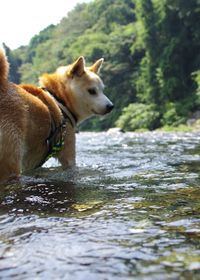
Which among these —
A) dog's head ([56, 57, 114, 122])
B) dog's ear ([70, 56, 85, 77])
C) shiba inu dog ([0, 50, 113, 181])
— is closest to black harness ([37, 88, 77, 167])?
shiba inu dog ([0, 50, 113, 181])

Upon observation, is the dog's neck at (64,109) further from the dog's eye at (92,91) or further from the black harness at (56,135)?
the dog's eye at (92,91)

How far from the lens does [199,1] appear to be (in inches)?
1656

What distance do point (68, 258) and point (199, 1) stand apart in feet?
142

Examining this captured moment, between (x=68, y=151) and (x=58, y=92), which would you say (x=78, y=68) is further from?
(x=68, y=151)

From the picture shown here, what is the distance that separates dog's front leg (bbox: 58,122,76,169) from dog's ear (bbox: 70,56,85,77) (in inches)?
29.8

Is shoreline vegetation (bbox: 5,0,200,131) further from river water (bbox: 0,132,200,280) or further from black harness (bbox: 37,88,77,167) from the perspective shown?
river water (bbox: 0,132,200,280)

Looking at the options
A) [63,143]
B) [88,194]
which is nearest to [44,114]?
[63,143]

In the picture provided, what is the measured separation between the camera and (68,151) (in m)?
5.87

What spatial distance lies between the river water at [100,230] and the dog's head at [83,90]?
157cm

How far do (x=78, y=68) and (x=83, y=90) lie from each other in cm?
32

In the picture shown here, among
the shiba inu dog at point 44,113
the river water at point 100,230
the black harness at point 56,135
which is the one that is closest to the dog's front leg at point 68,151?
the shiba inu dog at point 44,113

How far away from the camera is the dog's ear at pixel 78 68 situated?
19.7ft

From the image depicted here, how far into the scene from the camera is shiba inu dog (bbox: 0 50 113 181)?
447 centimetres

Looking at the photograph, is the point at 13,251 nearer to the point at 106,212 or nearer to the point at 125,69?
the point at 106,212
